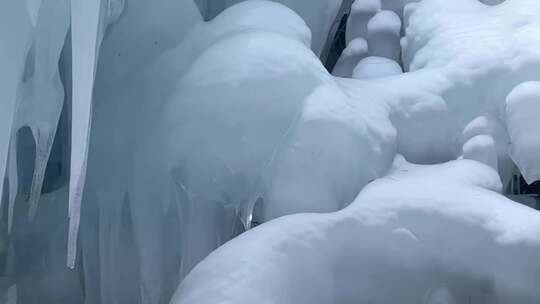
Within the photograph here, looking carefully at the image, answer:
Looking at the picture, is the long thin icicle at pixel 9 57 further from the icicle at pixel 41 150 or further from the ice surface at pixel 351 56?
the ice surface at pixel 351 56

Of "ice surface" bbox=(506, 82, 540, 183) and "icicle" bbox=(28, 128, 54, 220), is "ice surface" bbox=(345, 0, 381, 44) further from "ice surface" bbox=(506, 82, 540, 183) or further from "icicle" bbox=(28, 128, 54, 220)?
"icicle" bbox=(28, 128, 54, 220)

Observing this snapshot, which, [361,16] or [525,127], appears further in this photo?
[361,16]

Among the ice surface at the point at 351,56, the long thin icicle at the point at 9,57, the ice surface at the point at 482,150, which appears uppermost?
the long thin icicle at the point at 9,57

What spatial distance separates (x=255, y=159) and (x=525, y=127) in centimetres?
63

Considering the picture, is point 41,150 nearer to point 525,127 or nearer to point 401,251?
point 401,251

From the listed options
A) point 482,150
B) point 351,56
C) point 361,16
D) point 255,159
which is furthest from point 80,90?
point 361,16

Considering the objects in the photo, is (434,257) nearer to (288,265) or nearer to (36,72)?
(288,265)

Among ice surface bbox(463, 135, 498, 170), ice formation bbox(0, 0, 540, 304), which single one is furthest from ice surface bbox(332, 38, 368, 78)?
ice surface bbox(463, 135, 498, 170)

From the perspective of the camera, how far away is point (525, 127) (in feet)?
6.46

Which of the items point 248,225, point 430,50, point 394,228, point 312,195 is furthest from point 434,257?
point 430,50

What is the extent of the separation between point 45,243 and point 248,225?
473 mm

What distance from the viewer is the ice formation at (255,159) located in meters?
1.59

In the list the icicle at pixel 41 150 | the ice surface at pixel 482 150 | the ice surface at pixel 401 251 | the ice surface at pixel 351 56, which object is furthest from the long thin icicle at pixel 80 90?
the ice surface at pixel 351 56

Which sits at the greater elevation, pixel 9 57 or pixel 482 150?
pixel 9 57
